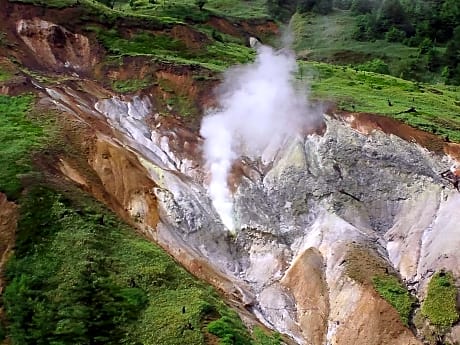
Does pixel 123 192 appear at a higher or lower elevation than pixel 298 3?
higher

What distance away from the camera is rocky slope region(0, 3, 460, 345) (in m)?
23.3

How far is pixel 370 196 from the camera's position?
28094mm

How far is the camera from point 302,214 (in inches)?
1089

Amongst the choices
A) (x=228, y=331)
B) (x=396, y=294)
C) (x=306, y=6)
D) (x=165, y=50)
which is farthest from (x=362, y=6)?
(x=228, y=331)

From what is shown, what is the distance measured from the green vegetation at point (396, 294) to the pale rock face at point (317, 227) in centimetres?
32

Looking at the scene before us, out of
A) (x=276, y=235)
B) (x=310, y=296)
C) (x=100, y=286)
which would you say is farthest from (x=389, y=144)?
(x=100, y=286)

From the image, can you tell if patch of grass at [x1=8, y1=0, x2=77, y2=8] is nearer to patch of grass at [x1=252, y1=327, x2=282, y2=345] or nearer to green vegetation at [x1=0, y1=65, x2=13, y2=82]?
green vegetation at [x1=0, y1=65, x2=13, y2=82]

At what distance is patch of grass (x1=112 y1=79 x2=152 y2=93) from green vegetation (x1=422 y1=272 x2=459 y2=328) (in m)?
21.7

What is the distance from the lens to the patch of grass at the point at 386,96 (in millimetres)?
31188

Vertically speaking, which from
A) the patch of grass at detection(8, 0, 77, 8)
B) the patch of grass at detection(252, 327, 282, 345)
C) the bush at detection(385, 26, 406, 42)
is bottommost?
the bush at detection(385, 26, 406, 42)

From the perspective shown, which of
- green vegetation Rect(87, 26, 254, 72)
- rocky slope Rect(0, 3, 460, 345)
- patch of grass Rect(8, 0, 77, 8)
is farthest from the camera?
patch of grass Rect(8, 0, 77, 8)

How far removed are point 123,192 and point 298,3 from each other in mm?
60846

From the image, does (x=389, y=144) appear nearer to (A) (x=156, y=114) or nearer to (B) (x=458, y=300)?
(B) (x=458, y=300)

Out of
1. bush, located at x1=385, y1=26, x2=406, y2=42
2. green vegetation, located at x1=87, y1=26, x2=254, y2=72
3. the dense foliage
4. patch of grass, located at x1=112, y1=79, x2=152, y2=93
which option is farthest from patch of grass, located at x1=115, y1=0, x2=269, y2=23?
patch of grass, located at x1=112, y1=79, x2=152, y2=93
